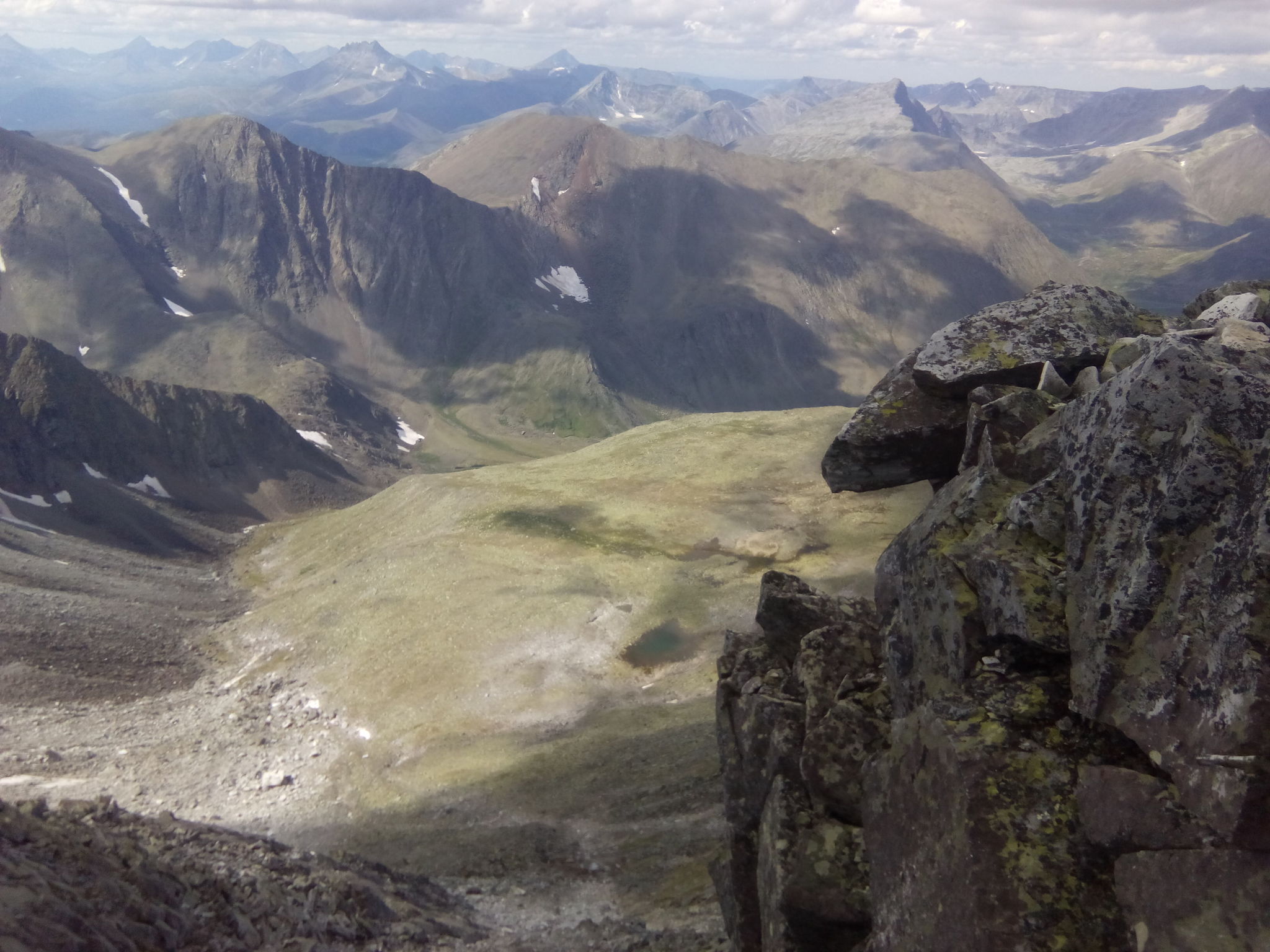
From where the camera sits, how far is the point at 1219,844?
10758mm

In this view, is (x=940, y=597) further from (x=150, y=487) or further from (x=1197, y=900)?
(x=150, y=487)

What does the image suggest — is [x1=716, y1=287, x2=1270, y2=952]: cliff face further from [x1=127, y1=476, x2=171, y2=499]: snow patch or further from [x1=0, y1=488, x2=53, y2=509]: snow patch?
[x1=127, y1=476, x2=171, y2=499]: snow patch

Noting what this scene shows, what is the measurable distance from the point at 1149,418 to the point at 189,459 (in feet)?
548

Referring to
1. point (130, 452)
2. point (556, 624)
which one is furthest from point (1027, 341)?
point (130, 452)

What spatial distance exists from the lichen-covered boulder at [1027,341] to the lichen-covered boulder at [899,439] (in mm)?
518

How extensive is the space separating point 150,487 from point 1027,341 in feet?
490

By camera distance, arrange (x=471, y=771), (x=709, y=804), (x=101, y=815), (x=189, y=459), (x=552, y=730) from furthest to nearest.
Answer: (x=189, y=459), (x=552, y=730), (x=471, y=771), (x=709, y=804), (x=101, y=815)

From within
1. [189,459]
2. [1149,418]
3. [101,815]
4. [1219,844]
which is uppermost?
[1149,418]

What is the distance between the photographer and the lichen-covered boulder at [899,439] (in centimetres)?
2217

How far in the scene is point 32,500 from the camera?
374ft

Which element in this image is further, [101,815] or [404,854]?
[404,854]

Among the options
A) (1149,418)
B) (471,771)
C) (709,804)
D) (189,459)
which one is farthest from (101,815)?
(189,459)

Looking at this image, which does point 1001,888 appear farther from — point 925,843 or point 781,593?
point 781,593

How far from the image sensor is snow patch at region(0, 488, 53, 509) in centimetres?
11151
